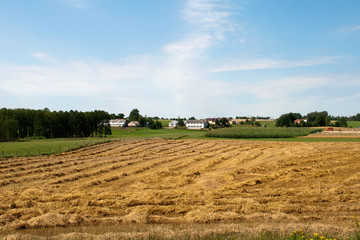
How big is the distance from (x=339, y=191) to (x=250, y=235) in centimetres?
830

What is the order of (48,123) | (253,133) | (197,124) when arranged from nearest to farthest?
(253,133)
(48,123)
(197,124)

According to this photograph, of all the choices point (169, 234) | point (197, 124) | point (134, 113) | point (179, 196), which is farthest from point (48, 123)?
point (134, 113)

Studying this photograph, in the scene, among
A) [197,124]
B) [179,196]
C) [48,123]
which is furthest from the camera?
[197,124]

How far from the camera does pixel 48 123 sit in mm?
73812

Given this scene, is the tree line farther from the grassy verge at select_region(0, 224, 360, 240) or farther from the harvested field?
the grassy verge at select_region(0, 224, 360, 240)

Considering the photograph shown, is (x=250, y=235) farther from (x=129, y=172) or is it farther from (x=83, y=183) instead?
(x=129, y=172)

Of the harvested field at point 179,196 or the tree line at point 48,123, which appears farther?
the tree line at point 48,123

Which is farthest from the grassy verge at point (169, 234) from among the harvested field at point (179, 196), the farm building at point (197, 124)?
the farm building at point (197, 124)

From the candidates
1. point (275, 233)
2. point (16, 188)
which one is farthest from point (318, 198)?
point (16, 188)

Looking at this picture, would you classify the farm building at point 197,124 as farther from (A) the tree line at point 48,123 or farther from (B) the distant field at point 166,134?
(A) the tree line at point 48,123

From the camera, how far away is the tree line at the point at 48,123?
64.5m

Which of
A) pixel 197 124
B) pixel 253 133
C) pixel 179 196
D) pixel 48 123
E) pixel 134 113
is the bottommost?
pixel 179 196

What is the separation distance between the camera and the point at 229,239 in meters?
7.47

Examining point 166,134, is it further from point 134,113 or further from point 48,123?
point 134,113
